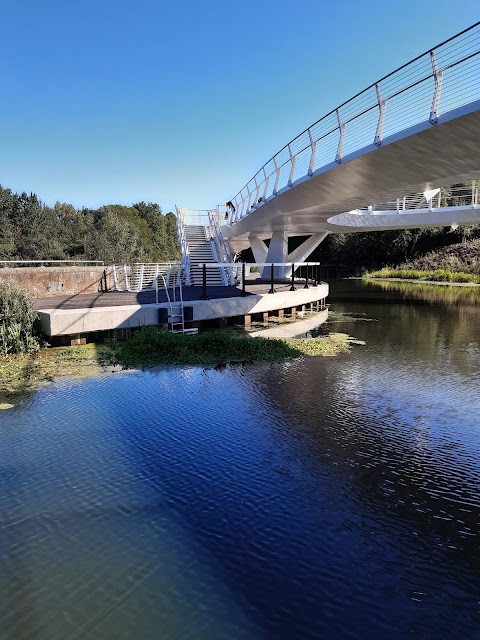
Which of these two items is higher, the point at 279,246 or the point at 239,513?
the point at 279,246

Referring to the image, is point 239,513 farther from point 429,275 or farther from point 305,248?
point 429,275

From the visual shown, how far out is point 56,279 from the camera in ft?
66.1

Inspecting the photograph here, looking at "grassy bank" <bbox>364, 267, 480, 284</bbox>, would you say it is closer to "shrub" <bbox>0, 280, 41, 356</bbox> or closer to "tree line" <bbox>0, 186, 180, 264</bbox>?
"tree line" <bbox>0, 186, 180, 264</bbox>

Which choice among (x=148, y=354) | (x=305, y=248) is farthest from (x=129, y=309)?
(x=305, y=248)

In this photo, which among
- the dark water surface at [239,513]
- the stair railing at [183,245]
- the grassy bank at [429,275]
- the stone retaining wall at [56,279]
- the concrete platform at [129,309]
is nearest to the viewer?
the dark water surface at [239,513]

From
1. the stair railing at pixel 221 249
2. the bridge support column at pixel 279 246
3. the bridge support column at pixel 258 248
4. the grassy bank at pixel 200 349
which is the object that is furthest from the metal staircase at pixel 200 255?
the grassy bank at pixel 200 349

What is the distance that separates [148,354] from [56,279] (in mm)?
10009

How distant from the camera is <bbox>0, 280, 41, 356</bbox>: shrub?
11984 millimetres

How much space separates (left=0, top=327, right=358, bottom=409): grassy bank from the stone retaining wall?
25.2ft

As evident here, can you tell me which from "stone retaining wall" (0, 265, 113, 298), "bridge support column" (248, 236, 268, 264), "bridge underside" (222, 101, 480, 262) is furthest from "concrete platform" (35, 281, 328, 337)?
"bridge support column" (248, 236, 268, 264)

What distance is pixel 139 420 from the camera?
7758 mm

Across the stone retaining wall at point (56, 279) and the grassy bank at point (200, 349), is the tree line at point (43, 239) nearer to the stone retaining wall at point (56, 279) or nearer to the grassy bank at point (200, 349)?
the stone retaining wall at point (56, 279)

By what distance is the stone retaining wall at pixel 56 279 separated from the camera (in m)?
19.1

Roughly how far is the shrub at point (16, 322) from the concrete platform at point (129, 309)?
0.38m
